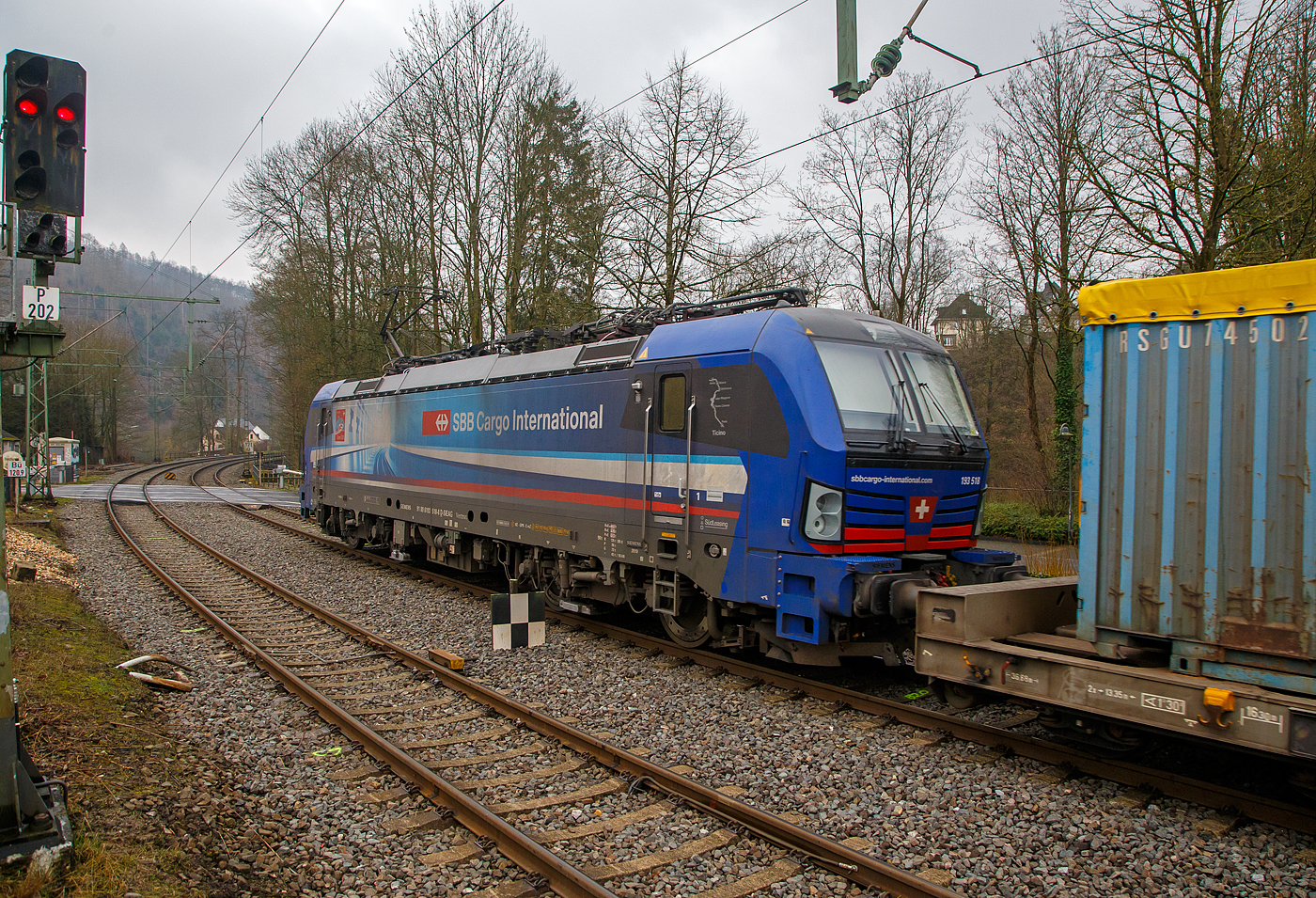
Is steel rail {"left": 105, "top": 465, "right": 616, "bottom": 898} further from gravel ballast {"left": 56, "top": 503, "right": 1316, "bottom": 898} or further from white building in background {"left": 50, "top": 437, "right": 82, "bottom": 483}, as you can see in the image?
white building in background {"left": 50, "top": 437, "right": 82, "bottom": 483}

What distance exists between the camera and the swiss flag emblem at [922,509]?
7201mm

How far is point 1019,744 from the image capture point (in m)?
5.74

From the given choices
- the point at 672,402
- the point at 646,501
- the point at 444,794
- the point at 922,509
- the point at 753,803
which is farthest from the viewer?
the point at 646,501

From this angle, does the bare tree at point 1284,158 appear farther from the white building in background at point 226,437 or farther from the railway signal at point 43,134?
the white building in background at point 226,437

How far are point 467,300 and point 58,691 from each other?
18578mm

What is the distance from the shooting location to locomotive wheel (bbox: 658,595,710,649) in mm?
8414

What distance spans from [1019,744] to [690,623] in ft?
12.1

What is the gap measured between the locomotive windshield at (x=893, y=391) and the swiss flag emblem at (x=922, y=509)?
60 cm

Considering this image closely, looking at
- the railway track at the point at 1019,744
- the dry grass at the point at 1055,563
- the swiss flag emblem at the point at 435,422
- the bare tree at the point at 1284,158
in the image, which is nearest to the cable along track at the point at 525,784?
the railway track at the point at 1019,744

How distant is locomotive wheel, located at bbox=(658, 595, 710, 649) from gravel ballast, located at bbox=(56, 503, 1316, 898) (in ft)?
1.47

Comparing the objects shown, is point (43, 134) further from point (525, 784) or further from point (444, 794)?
point (525, 784)

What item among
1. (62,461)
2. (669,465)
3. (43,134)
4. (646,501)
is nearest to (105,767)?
(43,134)

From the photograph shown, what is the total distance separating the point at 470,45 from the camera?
2225 cm

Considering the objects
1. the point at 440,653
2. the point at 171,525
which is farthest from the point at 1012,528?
the point at 171,525
